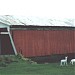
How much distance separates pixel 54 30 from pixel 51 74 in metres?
13.0

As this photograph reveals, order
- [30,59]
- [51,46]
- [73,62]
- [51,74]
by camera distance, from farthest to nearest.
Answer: [51,46] < [30,59] < [73,62] < [51,74]

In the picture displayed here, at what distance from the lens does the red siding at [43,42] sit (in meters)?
28.9

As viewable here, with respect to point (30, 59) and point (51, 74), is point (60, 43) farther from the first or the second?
point (51, 74)

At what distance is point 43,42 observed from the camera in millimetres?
29922

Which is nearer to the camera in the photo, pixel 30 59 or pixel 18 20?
pixel 30 59

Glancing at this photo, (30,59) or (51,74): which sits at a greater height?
(51,74)

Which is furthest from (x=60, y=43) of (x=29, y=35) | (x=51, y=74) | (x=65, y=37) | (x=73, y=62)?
(x=51, y=74)

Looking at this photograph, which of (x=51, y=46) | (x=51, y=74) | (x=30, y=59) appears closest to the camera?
(x=51, y=74)

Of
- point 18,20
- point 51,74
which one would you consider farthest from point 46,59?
point 51,74

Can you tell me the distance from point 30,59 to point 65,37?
191 inches

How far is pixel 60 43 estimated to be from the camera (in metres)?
31.0

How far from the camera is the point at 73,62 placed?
25.5m

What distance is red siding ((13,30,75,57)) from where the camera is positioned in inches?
1136

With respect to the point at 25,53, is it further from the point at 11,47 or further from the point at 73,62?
the point at 73,62
